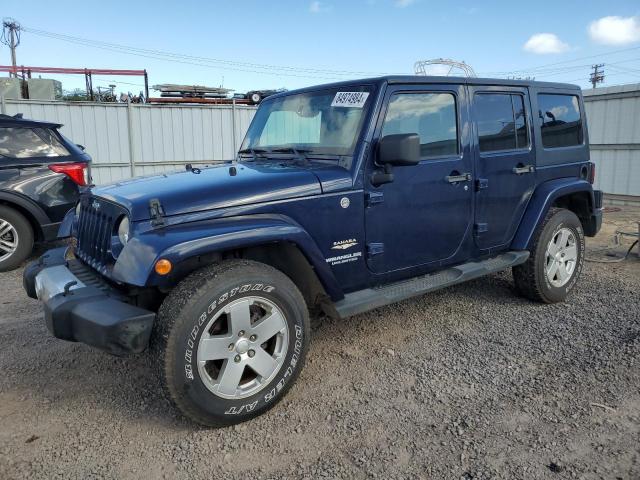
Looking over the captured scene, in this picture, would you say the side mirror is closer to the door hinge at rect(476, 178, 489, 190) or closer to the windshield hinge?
the door hinge at rect(476, 178, 489, 190)

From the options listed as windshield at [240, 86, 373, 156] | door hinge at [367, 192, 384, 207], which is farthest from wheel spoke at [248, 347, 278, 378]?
windshield at [240, 86, 373, 156]

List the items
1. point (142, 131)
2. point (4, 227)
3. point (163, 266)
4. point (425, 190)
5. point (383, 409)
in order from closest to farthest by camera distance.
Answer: point (163, 266) < point (383, 409) < point (425, 190) < point (4, 227) < point (142, 131)

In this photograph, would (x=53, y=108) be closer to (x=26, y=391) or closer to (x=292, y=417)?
(x=26, y=391)

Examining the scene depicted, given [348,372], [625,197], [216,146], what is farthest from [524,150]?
[216,146]

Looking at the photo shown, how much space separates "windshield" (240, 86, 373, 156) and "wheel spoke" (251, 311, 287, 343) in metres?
1.17

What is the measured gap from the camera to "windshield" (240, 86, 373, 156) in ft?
11.1

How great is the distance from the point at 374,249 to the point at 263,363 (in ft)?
3.56

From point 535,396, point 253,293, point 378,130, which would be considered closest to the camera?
point 253,293

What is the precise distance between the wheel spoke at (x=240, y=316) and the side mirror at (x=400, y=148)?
4.20 ft

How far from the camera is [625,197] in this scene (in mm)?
10328

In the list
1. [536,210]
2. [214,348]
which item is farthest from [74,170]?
[536,210]

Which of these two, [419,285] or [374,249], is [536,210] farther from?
[374,249]

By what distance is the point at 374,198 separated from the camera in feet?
10.9

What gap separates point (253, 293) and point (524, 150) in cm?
283
